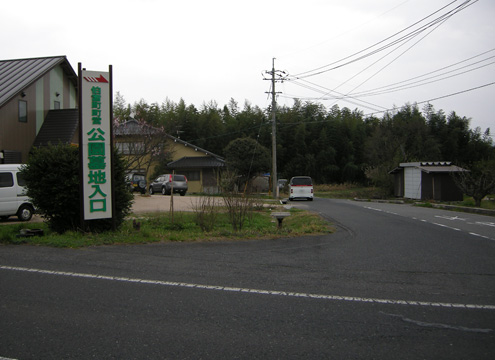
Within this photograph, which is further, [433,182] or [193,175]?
[193,175]

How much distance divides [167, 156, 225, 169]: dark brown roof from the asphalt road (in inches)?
1332

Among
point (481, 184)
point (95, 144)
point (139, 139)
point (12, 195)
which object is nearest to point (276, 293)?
point (95, 144)

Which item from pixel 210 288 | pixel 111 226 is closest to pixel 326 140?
pixel 111 226

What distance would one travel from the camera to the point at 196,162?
4375cm

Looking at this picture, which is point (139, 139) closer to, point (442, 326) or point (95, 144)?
point (95, 144)

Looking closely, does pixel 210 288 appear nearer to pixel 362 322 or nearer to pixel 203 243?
pixel 362 322

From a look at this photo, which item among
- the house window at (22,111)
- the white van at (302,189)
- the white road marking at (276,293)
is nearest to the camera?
the white road marking at (276,293)

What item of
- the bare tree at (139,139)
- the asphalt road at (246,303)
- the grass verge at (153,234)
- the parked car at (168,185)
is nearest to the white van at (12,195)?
the grass verge at (153,234)

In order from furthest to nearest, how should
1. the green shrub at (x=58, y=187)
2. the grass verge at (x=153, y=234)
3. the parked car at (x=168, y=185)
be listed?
the parked car at (x=168, y=185) < the green shrub at (x=58, y=187) < the grass verge at (x=153, y=234)

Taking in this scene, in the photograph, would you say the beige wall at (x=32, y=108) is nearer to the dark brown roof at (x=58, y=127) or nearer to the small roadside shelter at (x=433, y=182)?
the dark brown roof at (x=58, y=127)

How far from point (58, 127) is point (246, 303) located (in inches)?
818

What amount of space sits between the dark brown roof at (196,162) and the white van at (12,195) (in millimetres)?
28131

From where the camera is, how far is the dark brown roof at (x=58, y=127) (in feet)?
73.0

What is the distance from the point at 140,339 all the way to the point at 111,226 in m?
7.18
